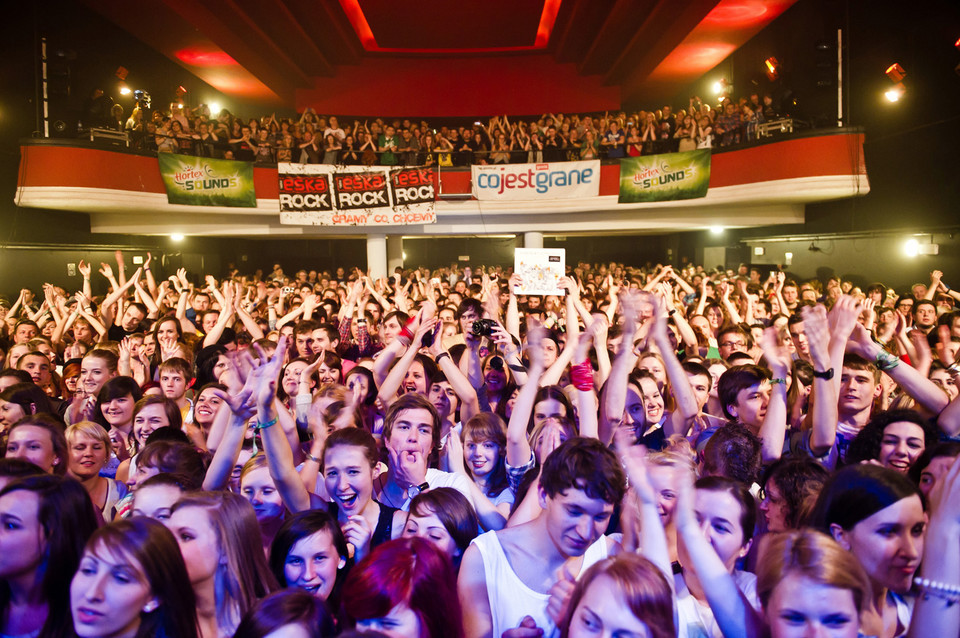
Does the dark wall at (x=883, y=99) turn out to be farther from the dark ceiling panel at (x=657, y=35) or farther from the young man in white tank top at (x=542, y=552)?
the young man in white tank top at (x=542, y=552)

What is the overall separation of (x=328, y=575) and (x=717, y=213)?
A: 1482 centimetres

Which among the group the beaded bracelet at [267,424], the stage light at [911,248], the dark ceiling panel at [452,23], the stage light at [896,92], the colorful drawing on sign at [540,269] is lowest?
the beaded bracelet at [267,424]

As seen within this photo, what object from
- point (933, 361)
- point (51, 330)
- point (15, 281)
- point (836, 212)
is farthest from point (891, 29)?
point (15, 281)

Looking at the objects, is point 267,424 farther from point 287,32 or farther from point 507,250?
point 507,250

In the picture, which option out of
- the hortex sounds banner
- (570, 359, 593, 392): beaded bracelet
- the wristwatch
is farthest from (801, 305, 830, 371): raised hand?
the hortex sounds banner

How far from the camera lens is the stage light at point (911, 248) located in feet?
41.3

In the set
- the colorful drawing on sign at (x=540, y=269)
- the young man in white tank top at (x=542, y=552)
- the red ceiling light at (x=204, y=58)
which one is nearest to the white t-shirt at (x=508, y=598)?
the young man in white tank top at (x=542, y=552)

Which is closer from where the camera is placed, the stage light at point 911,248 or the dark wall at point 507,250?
the stage light at point 911,248

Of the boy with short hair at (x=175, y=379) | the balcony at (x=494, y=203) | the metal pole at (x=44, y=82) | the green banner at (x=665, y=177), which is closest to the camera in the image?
the boy with short hair at (x=175, y=379)

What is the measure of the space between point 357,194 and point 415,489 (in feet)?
37.5

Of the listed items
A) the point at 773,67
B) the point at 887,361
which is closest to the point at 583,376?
the point at 887,361

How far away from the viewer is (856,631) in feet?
5.39

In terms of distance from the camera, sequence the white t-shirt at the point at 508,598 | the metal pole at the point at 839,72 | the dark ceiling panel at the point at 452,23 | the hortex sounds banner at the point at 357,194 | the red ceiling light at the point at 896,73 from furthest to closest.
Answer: the dark ceiling panel at the point at 452,23
the metal pole at the point at 839,72
the hortex sounds banner at the point at 357,194
the red ceiling light at the point at 896,73
the white t-shirt at the point at 508,598

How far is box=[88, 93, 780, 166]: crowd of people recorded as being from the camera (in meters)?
14.2
